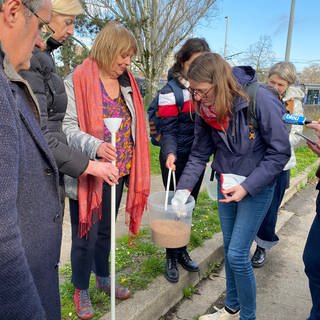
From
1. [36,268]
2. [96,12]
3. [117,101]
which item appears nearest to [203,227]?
[117,101]

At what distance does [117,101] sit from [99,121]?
26 cm

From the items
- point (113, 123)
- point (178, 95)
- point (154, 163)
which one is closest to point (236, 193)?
point (113, 123)

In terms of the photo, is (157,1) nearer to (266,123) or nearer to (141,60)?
(141,60)

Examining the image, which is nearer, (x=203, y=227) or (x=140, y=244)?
(x=140, y=244)

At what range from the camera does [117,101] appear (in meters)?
2.43

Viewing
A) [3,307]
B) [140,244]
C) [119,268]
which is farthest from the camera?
[140,244]

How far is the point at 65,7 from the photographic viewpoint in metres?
Result: 2.00

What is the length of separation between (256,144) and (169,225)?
0.87 m

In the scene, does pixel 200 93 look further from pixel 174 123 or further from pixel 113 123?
pixel 174 123

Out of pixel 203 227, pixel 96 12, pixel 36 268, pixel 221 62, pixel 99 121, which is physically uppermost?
pixel 96 12

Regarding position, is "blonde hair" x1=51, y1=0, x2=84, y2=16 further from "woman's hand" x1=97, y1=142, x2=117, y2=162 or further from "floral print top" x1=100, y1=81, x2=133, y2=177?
"woman's hand" x1=97, y1=142, x2=117, y2=162

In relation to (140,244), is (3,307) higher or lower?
higher

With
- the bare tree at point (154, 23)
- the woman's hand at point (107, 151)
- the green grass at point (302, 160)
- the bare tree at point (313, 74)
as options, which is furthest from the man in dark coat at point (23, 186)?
the bare tree at point (313, 74)

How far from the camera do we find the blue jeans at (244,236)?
2189mm
